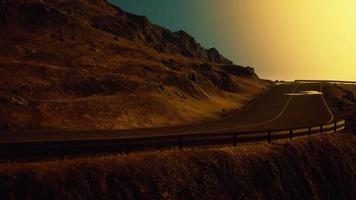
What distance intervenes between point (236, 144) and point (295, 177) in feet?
12.7

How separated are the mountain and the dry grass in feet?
55.6

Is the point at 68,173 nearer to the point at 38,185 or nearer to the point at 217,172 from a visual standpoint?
the point at 38,185

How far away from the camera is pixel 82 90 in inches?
2138

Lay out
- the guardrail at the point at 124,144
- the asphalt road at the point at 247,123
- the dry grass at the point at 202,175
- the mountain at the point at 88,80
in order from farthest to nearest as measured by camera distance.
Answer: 1. the mountain at the point at 88,80
2. the asphalt road at the point at 247,123
3. the guardrail at the point at 124,144
4. the dry grass at the point at 202,175

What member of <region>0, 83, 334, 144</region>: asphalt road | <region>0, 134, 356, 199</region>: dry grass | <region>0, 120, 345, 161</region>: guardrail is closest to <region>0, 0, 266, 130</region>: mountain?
<region>0, 83, 334, 144</region>: asphalt road

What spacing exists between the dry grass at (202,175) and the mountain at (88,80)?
667 inches

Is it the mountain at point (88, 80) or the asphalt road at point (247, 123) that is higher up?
the mountain at point (88, 80)

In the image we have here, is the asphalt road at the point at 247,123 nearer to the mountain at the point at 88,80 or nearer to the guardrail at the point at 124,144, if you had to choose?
the mountain at the point at 88,80

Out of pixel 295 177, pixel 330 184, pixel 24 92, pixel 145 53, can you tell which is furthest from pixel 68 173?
pixel 145 53

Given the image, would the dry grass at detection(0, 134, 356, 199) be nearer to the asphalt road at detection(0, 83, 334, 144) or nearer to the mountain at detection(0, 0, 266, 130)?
the asphalt road at detection(0, 83, 334, 144)

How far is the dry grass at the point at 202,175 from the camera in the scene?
19.7 meters

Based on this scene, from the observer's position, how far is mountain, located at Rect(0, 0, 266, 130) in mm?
42781

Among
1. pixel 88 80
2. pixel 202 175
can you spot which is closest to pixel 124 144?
pixel 202 175

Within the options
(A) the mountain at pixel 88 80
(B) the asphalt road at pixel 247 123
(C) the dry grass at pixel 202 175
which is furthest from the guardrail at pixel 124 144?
(A) the mountain at pixel 88 80
